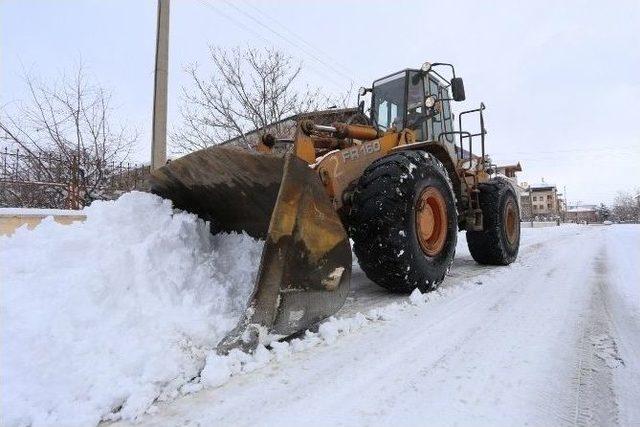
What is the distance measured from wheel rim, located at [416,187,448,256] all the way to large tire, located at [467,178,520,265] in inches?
88.0

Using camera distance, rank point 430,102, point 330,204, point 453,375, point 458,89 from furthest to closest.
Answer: point 458,89 < point 430,102 < point 330,204 < point 453,375

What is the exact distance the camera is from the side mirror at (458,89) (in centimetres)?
489

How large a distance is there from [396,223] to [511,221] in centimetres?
425

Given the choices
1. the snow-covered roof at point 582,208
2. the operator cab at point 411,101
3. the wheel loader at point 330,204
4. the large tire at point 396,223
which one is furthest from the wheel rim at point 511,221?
the snow-covered roof at point 582,208

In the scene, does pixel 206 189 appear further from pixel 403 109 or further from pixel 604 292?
pixel 604 292

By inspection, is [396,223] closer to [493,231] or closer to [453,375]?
[453,375]

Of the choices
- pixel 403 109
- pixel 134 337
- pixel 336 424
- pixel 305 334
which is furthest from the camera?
pixel 403 109

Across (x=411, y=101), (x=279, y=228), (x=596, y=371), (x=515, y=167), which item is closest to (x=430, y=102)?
(x=411, y=101)

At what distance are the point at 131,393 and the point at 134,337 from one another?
1.20ft

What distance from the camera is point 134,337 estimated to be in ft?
6.91

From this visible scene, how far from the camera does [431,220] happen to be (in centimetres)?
400

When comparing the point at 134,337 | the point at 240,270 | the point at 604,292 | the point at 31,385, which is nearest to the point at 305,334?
the point at 240,270

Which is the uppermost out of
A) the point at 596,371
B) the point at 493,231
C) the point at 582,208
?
the point at 582,208

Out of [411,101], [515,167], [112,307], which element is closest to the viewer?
[112,307]
